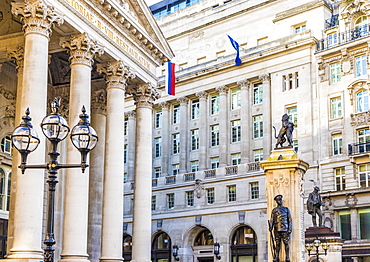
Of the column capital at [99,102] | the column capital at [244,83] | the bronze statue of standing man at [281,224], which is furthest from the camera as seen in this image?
the column capital at [244,83]

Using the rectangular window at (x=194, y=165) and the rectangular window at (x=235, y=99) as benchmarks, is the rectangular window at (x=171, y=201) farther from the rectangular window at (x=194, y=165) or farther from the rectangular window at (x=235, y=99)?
the rectangular window at (x=235, y=99)

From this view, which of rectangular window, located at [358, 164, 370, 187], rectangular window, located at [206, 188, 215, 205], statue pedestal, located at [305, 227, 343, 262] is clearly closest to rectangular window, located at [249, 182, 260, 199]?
rectangular window, located at [206, 188, 215, 205]

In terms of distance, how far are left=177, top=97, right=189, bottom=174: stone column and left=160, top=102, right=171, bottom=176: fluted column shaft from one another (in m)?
2.28

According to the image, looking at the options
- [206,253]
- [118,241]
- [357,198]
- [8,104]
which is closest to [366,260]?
[357,198]

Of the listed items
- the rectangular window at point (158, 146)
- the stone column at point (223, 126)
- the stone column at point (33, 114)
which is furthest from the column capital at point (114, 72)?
the rectangular window at point (158, 146)

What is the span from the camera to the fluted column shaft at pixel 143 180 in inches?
1500

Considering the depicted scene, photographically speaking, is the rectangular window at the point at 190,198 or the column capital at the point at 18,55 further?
the rectangular window at the point at 190,198

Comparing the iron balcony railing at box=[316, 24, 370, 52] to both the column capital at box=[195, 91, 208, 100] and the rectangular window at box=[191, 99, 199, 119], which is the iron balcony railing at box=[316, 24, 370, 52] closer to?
the column capital at box=[195, 91, 208, 100]

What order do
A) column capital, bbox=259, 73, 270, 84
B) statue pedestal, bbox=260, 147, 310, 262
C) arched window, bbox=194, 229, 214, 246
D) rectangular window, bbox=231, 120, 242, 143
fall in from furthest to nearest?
arched window, bbox=194, 229, 214, 246 < rectangular window, bbox=231, 120, 242, 143 < column capital, bbox=259, 73, 270, 84 < statue pedestal, bbox=260, 147, 310, 262

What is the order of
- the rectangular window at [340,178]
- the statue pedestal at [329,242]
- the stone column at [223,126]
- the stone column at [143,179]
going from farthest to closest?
the stone column at [223,126] → the rectangular window at [340,178] → the stone column at [143,179] → the statue pedestal at [329,242]

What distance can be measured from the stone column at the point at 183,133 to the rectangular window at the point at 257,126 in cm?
878

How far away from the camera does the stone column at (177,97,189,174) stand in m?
68.2

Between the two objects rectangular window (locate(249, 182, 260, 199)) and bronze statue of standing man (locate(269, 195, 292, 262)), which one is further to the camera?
rectangular window (locate(249, 182, 260, 199))

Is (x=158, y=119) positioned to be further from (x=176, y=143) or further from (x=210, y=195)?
(x=210, y=195)
